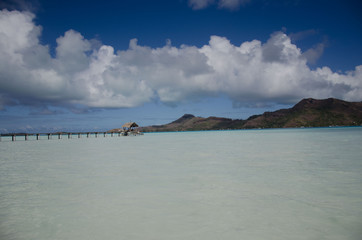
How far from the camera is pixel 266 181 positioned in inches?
374

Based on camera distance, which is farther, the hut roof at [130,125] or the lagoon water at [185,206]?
the hut roof at [130,125]

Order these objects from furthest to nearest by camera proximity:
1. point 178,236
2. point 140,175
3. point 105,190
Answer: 1. point 140,175
2. point 105,190
3. point 178,236

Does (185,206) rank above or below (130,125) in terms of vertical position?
below

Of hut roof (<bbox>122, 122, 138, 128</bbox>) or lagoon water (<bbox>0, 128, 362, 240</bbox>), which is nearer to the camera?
lagoon water (<bbox>0, 128, 362, 240</bbox>)

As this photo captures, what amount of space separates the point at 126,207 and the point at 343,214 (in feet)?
18.7

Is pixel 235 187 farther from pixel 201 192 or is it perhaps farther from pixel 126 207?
pixel 126 207

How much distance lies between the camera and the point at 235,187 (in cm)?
869

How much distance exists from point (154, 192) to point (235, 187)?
9.96 ft

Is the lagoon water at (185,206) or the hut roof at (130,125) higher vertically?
the hut roof at (130,125)

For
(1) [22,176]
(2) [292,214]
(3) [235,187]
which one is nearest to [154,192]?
(3) [235,187]

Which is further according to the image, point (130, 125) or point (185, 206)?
point (130, 125)

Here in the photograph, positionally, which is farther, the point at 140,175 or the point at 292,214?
the point at 140,175

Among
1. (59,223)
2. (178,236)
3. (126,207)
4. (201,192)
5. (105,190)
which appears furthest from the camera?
(105,190)

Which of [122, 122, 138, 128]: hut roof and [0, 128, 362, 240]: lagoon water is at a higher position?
[122, 122, 138, 128]: hut roof
